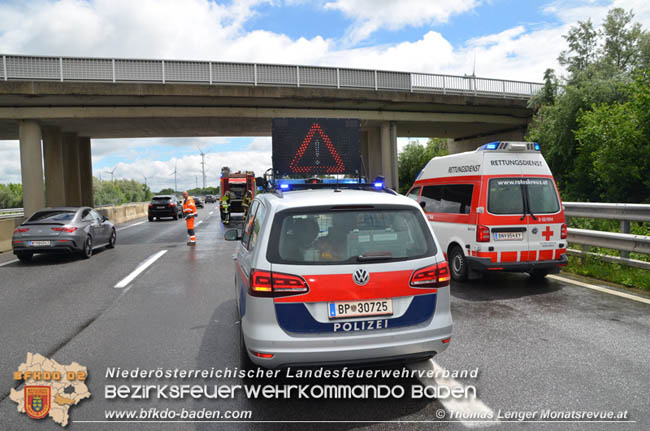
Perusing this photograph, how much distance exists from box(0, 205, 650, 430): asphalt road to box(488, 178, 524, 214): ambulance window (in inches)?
50.7

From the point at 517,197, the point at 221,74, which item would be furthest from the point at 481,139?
the point at 517,197

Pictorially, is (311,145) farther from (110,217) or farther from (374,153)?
(110,217)

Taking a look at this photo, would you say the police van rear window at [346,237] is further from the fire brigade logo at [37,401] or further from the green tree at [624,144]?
the green tree at [624,144]

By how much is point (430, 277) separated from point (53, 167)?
27.8 metres

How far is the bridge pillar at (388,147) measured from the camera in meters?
→ 26.5

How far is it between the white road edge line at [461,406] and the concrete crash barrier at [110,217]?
15175 mm

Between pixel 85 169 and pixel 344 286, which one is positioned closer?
pixel 344 286

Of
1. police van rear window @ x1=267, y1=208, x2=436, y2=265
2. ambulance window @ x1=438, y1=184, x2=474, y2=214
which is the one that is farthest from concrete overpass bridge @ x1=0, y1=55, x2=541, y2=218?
police van rear window @ x1=267, y1=208, x2=436, y2=265

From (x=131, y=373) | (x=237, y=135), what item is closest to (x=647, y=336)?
(x=131, y=373)

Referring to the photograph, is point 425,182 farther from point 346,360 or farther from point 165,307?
point 346,360

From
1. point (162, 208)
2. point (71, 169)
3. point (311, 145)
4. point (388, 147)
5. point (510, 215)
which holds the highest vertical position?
point (388, 147)

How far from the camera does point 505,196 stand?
297 inches

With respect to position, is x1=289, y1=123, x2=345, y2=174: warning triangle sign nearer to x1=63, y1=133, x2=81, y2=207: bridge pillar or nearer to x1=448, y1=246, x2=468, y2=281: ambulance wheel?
x1=448, y1=246, x2=468, y2=281: ambulance wheel

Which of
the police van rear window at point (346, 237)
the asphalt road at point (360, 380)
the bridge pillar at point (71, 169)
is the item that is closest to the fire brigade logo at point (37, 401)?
the asphalt road at point (360, 380)
